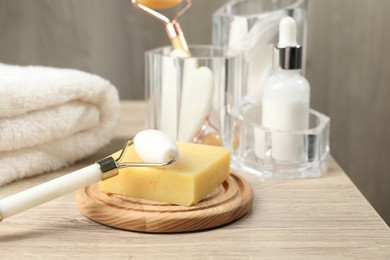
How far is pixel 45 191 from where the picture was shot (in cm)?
59

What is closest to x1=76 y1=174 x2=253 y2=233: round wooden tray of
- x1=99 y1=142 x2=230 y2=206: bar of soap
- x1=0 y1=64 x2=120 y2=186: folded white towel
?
x1=99 y1=142 x2=230 y2=206: bar of soap

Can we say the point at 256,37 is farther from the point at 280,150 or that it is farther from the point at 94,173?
the point at 94,173

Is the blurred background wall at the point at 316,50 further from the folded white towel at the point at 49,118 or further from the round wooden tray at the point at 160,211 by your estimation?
the round wooden tray at the point at 160,211

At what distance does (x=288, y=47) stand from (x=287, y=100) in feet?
0.21

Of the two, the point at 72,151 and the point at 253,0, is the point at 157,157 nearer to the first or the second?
the point at 72,151

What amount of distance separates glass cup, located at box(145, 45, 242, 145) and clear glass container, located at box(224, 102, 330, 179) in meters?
0.03

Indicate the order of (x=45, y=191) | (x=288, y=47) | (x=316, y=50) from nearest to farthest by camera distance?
(x=45, y=191)
(x=288, y=47)
(x=316, y=50)

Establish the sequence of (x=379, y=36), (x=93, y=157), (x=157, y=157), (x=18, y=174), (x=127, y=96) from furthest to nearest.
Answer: (x=127, y=96), (x=379, y=36), (x=93, y=157), (x=18, y=174), (x=157, y=157)

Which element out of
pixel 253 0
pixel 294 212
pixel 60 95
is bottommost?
pixel 294 212

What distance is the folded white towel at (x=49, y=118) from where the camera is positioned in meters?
0.70

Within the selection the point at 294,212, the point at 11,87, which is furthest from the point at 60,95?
the point at 294,212

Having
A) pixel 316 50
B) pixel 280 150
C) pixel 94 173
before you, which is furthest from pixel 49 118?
pixel 316 50

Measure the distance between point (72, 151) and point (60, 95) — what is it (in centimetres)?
8

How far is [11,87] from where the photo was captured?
2.29 ft
